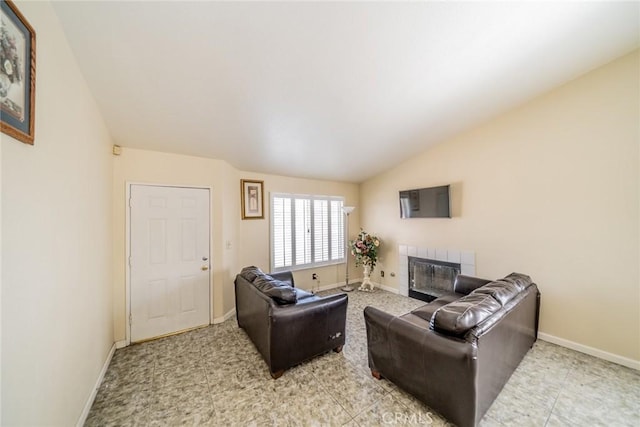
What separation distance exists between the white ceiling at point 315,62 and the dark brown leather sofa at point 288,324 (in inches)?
72.8

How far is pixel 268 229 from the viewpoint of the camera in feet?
13.3

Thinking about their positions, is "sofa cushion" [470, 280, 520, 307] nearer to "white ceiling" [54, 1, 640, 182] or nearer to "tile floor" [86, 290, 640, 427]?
"tile floor" [86, 290, 640, 427]

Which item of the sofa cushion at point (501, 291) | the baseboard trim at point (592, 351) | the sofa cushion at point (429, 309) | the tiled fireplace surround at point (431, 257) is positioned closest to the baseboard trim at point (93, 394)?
the sofa cushion at point (429, 309)

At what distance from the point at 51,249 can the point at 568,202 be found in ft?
14.8

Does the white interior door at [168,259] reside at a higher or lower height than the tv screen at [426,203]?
lower

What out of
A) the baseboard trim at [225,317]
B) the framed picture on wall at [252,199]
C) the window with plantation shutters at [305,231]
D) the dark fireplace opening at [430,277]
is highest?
the framed picture on wall at [252,199]

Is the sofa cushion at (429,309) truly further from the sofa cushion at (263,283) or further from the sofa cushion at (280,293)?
the sofa cushion at (263,283)

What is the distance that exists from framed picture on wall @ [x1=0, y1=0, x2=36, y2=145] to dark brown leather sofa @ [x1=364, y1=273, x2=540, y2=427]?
2.41 m

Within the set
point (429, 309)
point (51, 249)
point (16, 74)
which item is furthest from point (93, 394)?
point (429, 309)

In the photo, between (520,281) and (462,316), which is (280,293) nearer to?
(462,316)

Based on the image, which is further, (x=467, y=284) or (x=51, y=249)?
(x=467, y=284)

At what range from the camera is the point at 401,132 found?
320 cm

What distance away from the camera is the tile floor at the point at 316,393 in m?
1.66

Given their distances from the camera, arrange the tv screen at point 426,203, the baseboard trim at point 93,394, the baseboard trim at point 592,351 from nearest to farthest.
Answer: the baseboard trim at point 93,394 → the baseboard trim at point 592,351 → the tv screen at point 426,203
